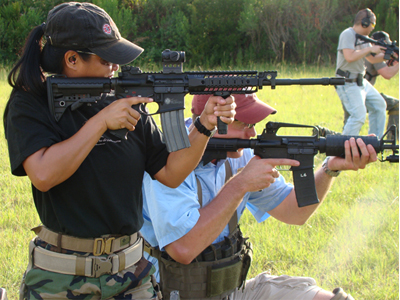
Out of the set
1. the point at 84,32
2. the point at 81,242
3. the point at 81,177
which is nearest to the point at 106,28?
the point at 84,32

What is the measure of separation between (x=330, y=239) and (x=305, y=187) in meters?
1.41

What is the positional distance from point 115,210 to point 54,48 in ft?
2.76

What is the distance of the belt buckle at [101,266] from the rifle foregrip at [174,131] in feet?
2.09

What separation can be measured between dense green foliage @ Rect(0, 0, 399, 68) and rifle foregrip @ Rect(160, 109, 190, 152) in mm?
16158

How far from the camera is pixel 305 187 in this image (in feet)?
9.55

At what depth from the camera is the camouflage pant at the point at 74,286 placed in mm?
1919

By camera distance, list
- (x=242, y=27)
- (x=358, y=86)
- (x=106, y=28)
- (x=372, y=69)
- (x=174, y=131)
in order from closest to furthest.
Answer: (x=106, y=28)
(x=174, y=131)
(x=358, y=86)
(x=372, y=69)
(x=242, y=27)

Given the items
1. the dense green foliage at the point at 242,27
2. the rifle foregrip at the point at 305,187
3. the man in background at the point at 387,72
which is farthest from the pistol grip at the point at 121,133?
the dense green foliage at the point at 242,27

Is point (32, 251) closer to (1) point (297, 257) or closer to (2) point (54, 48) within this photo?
(2) point (54, 48)

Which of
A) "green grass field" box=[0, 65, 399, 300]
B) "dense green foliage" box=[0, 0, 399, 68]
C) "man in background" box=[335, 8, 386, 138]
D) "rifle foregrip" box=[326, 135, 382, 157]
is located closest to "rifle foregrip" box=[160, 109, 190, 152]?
"rifle foregrip" box=[326, 135, 382, 157]

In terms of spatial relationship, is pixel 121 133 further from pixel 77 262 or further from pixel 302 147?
pixel 302 147

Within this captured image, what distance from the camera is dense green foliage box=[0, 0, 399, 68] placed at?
1902 centimetres

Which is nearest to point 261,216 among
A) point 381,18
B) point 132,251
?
point 132,251

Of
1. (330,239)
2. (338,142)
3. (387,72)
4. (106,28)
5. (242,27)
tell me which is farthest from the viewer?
(242,27)
